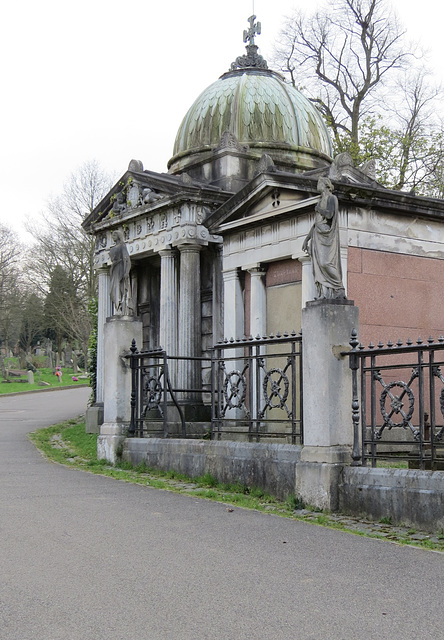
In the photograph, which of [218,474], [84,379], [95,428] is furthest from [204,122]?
[84,379]

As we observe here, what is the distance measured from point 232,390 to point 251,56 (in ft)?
43.3

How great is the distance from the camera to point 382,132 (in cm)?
2642

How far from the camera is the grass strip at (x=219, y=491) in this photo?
6.69 m

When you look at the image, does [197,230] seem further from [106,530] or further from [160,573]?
[160,573]

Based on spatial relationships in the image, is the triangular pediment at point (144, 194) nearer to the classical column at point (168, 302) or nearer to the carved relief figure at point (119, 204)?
the carved relief figure at point (119, 204)

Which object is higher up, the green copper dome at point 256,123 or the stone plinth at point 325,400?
the green copper dome at point 256,123

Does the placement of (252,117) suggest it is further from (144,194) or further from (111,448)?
(111,448)

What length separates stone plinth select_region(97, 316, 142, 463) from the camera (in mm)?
12250

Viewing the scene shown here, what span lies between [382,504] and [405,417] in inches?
32.5

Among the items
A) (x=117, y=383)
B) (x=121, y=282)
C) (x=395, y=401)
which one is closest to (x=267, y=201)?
(x=121, y=282)

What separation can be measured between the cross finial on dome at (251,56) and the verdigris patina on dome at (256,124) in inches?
26.2

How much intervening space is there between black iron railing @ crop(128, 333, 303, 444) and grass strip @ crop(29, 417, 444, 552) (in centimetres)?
70

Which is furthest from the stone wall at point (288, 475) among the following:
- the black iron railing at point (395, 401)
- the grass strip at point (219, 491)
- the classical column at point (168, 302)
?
the classical column at point (168, 302)

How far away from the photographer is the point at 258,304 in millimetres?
14266
